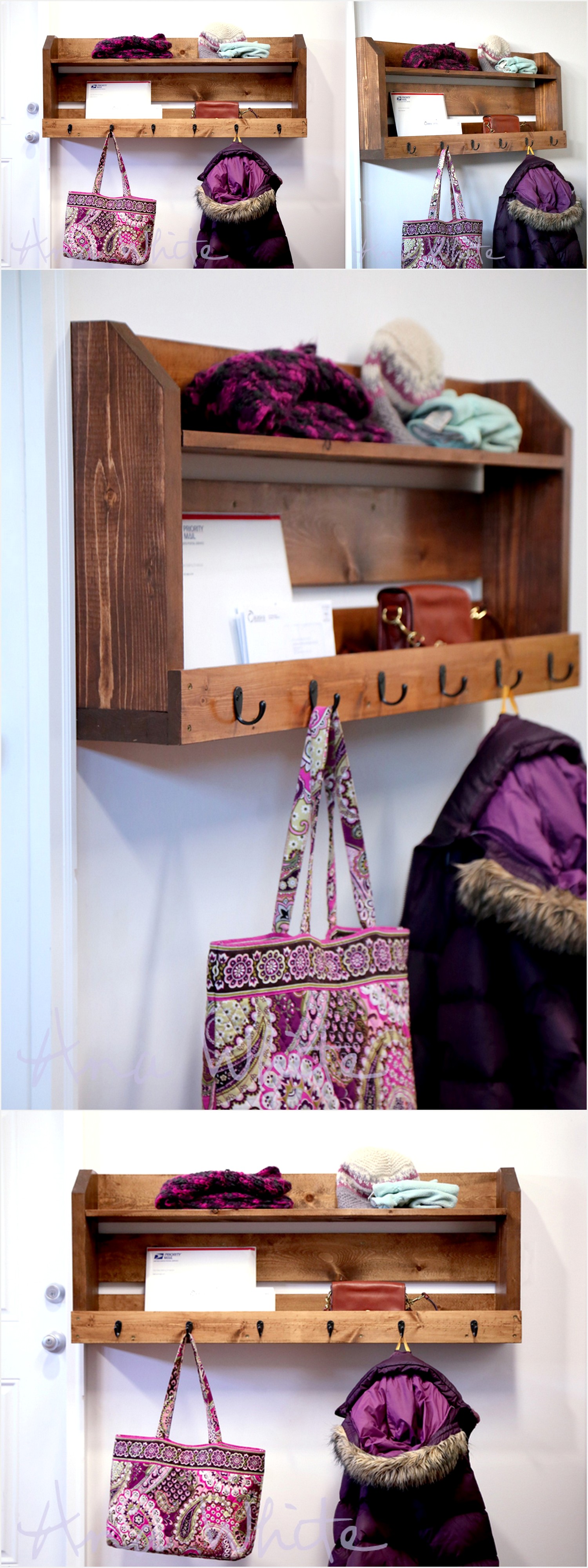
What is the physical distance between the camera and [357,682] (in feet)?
3.89

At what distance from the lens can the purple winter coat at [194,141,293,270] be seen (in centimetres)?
95

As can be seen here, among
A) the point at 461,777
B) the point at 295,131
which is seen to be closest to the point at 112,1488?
the point at 461,777

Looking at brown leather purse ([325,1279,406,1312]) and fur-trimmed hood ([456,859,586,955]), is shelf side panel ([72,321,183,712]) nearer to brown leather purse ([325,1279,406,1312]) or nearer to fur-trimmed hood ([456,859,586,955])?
fur-trimmed hood ([456,859,586,955])

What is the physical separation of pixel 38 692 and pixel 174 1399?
2.68ft

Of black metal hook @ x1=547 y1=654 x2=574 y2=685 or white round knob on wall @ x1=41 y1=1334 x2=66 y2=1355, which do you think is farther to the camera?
black metal hook @ x1=547 y1=654 x2=574 y2=685

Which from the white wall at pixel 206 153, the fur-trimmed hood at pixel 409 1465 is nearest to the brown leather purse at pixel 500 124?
the white wall at pixel 206 153

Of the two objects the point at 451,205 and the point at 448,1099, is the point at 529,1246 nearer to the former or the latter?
the point at 448,1099

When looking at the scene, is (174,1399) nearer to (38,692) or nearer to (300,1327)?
(300,1327)

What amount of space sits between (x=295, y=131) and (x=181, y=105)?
0.11 meters

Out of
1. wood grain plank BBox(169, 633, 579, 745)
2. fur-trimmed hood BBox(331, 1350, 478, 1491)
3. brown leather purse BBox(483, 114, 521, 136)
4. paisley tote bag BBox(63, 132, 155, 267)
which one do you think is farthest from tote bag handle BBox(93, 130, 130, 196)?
fur-trimmed hood BBox(331, 1350, 478, 1491)

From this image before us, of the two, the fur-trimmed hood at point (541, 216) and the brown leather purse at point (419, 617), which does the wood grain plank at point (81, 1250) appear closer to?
the brown leather purse at point (419, 617)

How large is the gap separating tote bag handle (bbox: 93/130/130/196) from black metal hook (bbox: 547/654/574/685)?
84 centimetres

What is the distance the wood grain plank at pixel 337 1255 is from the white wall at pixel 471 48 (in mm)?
1093

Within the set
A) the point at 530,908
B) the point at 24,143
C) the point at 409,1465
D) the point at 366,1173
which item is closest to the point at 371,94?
A: the point at 24,143
